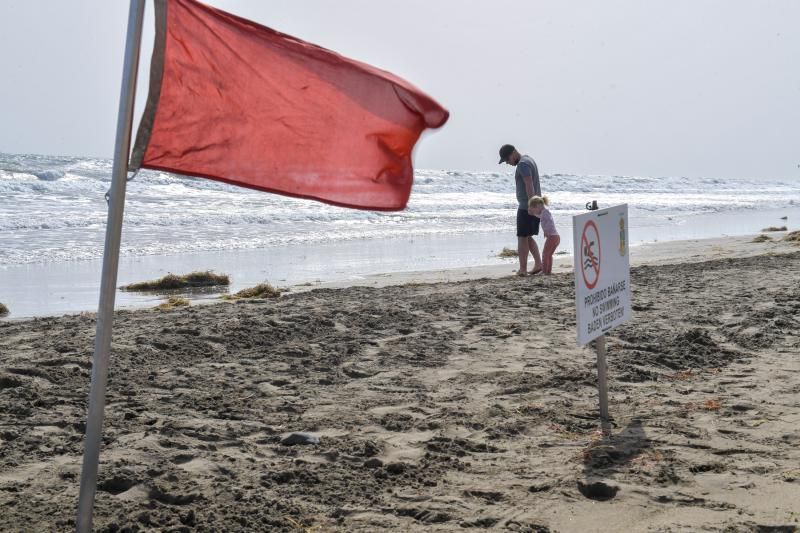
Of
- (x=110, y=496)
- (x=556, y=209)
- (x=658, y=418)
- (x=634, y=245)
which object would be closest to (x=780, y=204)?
(x=556, y=209)

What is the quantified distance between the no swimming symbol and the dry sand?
852mm

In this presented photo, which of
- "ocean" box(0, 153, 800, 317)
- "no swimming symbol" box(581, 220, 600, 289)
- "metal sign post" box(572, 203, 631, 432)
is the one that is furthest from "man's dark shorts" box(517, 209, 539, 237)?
"no swimming symbol" box(581, 220, 600, 289)

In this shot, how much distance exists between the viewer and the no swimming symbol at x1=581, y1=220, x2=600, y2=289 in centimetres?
538

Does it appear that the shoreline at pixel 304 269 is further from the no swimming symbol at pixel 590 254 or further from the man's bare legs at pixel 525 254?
the no swimming symbol at pixel 590 254

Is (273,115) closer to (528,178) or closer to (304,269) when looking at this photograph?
(528,178)

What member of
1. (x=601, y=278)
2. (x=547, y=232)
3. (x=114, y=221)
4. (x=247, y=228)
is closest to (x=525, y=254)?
(x=547, y=232)

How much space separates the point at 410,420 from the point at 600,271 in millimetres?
1418

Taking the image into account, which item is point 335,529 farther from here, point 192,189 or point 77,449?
point 192,189

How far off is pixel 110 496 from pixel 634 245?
1648 cm

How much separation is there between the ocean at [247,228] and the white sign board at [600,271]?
7056 mm

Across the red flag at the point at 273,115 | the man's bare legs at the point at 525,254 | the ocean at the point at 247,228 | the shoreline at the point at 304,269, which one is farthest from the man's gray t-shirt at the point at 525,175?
the red flag at the point at 273,115

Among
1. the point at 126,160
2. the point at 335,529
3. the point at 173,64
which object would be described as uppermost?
the point at 173,64

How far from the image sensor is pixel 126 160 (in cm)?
323

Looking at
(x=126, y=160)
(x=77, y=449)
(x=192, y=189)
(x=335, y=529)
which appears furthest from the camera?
(x=192, y=189)
